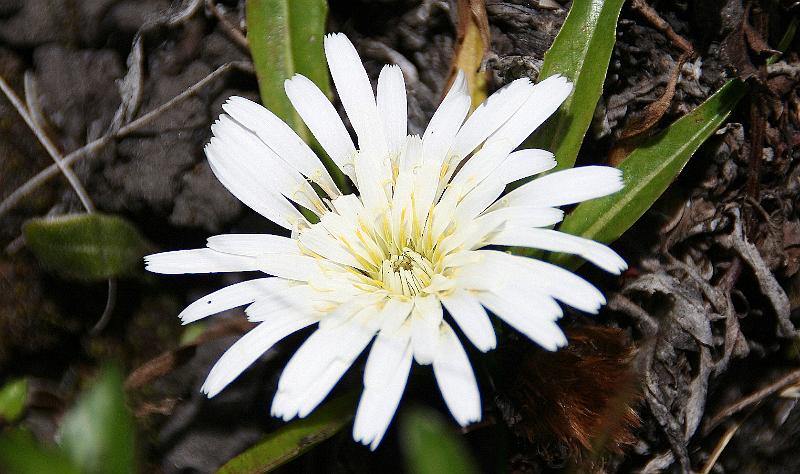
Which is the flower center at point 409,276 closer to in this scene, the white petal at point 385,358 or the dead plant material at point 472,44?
the white petal at point 385,358

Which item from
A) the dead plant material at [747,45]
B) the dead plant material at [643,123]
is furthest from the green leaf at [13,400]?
the dead plant material at [747,45]

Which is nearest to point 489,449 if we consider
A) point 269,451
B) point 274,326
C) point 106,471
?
point 269,451

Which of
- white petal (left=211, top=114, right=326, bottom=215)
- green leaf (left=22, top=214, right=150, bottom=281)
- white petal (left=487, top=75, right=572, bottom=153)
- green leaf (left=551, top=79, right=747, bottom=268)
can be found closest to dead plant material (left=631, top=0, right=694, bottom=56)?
green leaf (left=551, top=79, right=747, bottom=268)

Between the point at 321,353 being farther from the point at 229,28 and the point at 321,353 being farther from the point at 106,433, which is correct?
the point at 229,28

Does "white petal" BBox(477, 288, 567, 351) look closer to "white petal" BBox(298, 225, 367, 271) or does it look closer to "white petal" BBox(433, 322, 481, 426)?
"white petal" BBox(433, 322, 481, 426)

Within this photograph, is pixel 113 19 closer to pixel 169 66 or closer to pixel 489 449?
pixel 169 66

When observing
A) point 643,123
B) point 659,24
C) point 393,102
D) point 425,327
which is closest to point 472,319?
point 425,327
